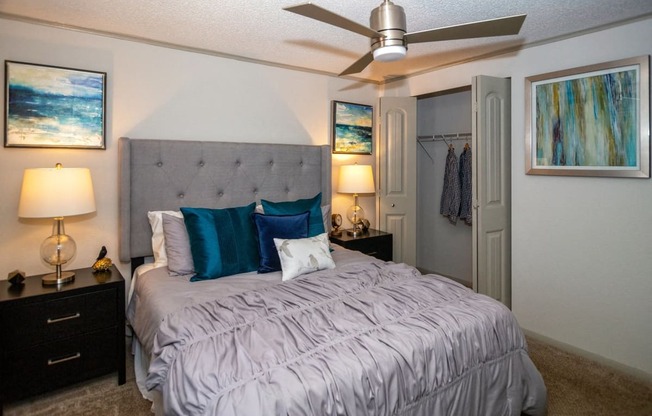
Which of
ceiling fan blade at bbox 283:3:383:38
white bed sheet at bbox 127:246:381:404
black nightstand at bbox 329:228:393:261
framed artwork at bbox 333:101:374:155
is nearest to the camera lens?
ceiling fan blade at bbox 283:3:383:38

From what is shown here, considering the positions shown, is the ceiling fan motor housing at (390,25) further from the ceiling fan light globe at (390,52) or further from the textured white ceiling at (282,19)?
the textured white ceiling at (282,19)

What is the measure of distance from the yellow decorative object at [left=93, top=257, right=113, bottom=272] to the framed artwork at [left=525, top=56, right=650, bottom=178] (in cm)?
325

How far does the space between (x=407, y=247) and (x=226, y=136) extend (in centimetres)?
217

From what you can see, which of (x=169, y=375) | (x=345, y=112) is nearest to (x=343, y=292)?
(x=169, y=375)

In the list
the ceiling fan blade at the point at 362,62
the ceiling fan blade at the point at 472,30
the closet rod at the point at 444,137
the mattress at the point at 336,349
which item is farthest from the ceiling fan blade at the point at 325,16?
the closet rod at the point at 444,137

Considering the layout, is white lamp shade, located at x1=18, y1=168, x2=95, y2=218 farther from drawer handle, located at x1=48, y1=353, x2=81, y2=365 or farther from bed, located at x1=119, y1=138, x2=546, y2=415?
drawer handle, located at x1=48, y1=353, x2=81, y2=365

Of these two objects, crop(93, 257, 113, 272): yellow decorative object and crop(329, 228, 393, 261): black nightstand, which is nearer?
crop(93, 257, 113, 272): yellow decorative object

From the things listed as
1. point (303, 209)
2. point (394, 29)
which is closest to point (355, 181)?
point (303, 209)

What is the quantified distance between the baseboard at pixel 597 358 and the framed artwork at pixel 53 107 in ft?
12.0

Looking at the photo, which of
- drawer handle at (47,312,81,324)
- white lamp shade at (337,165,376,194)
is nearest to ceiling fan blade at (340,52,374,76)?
white lamp shade at (337,165,376,194)

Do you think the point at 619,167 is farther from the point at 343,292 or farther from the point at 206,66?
the point at 206,66

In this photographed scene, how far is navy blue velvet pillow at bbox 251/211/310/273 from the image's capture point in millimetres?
2584

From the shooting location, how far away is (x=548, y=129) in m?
2.91

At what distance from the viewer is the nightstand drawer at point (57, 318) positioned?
2.07 m
